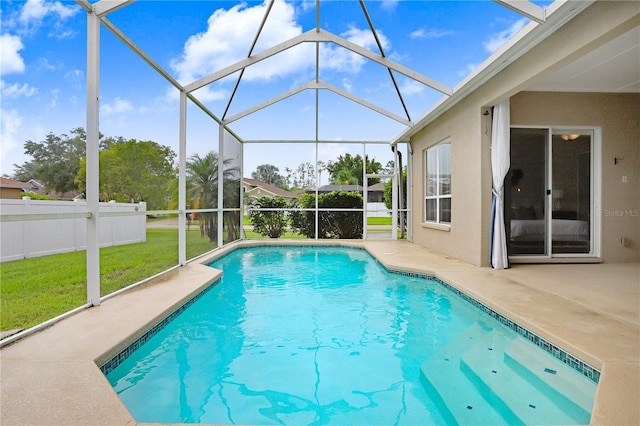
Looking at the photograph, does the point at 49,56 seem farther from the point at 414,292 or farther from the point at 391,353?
the point at 414,292

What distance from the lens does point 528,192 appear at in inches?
239

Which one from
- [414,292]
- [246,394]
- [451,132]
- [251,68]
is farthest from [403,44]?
[246,394]

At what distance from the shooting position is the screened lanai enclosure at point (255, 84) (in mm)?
4668

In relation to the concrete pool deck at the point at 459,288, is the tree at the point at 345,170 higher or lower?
higher

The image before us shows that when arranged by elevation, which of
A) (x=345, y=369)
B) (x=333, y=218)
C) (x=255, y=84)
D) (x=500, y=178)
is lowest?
(x=345, y=369)

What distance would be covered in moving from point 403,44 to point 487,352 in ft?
20.5

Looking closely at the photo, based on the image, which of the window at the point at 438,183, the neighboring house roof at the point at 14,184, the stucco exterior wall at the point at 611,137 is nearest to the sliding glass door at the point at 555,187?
the stucco exterior wall at the point at 611,137

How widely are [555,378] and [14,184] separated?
4431 millimetres

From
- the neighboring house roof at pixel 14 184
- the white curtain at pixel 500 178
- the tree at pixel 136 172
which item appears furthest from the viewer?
the white curtain at pixel 500 178

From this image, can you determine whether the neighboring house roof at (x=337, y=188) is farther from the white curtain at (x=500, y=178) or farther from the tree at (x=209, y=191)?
the white curtain at (x=500, y=178)

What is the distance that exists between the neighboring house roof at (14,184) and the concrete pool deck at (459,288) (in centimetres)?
121

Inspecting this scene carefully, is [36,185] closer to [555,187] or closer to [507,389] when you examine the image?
[507,389]

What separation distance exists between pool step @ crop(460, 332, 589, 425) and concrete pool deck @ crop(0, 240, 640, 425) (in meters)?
0.27

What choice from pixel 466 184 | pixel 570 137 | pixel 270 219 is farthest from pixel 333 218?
pixel 570 137
